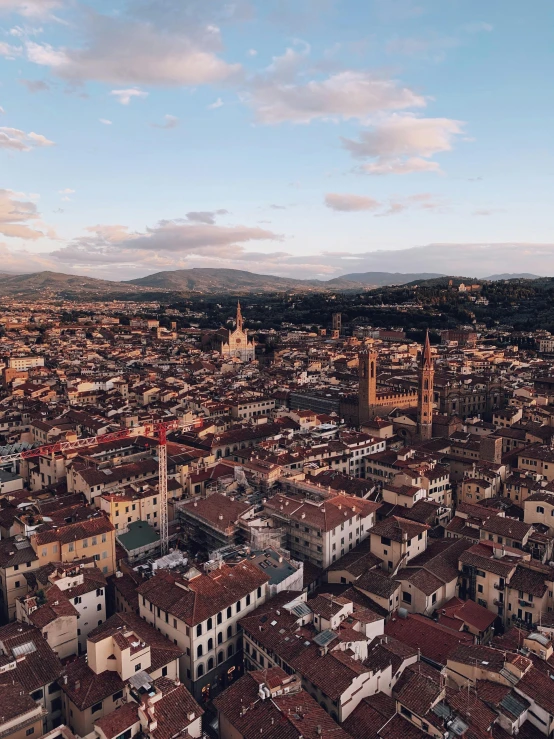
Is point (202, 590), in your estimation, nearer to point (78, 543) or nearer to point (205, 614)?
point (205, 614)

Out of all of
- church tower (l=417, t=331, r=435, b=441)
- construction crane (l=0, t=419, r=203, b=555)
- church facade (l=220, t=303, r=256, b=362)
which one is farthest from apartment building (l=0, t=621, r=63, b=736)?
church facade (l=220, t=303, r=256, b=362)

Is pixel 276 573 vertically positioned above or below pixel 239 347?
above

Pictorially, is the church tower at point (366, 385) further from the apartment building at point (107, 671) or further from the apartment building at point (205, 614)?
the apartment building at point (107, 671)

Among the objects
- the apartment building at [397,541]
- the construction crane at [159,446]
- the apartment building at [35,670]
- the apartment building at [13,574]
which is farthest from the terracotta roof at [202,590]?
the construction crane at [159,446]

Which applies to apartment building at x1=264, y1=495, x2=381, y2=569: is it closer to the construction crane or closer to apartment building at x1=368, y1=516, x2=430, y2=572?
apartment building at x1=368, y1=516, x2=430, y2=572

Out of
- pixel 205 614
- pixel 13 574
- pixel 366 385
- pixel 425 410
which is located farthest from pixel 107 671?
pixel 366 385

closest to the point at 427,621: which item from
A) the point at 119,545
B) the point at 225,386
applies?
the point at 119,545
